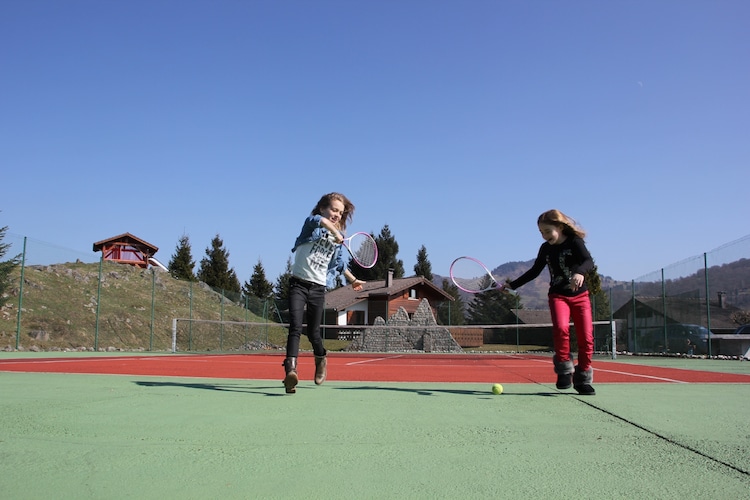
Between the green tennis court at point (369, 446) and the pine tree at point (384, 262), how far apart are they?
189 feet

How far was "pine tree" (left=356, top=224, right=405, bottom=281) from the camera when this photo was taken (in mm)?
62594

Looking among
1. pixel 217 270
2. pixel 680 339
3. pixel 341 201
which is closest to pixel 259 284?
pixel 217 270

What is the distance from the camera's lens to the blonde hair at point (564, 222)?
198 inches

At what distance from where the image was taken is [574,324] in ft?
15.9

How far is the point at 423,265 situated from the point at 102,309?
155 feet

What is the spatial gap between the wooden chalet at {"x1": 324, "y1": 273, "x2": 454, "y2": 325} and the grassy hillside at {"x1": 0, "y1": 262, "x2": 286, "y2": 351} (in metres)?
13.6

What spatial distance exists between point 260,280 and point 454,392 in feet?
178

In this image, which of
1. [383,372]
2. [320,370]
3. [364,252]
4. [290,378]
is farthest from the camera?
[364,252]

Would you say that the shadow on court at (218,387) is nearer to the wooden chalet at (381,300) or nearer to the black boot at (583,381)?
the black boot at (583,381)

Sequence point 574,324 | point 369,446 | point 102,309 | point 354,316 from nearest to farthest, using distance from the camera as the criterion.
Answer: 1. point 369,446
2. point 574,324
3. point 102,309
4. point 354,316

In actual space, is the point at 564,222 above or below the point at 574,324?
above

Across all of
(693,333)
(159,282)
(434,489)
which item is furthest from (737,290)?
(159,282)

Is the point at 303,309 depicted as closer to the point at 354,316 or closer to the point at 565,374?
→ the point at 565,374

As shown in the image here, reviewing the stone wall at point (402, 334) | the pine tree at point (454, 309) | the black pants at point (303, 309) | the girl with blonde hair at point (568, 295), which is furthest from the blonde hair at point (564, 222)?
the stone wall at point (402, 334)
